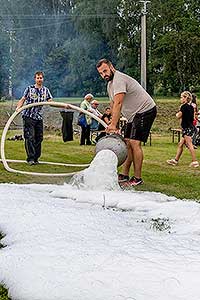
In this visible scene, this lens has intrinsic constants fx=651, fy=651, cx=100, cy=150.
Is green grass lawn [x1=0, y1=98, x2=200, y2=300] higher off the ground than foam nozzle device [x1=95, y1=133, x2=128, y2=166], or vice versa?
foam nozzle device [x1=95, y1=133, x2=128, y2=166]

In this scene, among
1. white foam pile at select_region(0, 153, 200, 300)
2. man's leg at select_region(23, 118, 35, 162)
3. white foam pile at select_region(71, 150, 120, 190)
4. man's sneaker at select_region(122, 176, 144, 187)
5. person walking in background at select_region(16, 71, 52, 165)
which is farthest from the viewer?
man's leg at select_region(23, 118, 35, 162)

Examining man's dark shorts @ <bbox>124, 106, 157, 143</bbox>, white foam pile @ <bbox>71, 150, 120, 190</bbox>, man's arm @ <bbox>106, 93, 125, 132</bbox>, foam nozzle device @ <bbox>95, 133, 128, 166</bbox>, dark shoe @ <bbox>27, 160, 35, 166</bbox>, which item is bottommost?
dark shoe @ <bbox>27, 160, 35, 166</bbox>

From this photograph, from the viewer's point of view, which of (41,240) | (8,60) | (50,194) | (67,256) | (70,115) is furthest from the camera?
(8,60)

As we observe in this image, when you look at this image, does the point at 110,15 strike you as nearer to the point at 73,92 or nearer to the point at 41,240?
the point at 73,92

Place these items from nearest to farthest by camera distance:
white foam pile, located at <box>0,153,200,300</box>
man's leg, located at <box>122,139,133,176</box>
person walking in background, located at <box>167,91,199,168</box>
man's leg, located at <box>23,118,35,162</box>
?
white foam pile, located at <box>0,153,200,300</box> < man's leg, located at <box>122,139,133,176</box> < man's leg, located at <box>23,118,35,162</box> < person walking in background, located at <box>167,91,199,168</box>

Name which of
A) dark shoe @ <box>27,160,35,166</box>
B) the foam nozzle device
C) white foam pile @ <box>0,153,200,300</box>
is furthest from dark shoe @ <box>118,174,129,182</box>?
dark shoe @ <box>27,160,35,166</box>

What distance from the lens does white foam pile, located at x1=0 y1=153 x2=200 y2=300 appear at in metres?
3.40

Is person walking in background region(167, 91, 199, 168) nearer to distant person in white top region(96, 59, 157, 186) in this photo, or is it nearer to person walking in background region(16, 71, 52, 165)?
person walking in background region(16, 71, 52, 165)

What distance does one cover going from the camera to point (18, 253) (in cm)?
410

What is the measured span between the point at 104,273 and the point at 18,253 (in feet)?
2.54

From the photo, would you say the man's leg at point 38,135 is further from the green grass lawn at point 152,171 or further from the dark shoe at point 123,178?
the dark shoe at point 123,178

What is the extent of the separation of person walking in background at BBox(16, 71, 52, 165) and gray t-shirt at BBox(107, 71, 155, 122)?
8.07 ft

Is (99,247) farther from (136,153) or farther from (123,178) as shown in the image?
→ (123,178)

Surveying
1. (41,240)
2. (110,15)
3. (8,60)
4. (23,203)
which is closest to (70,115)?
(23,203)
